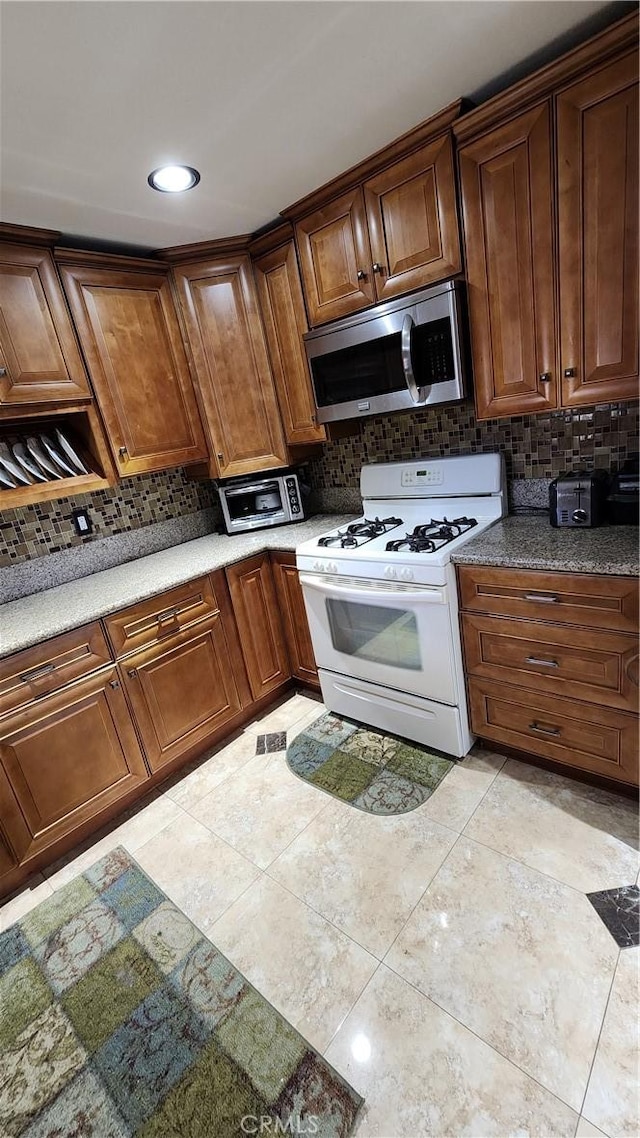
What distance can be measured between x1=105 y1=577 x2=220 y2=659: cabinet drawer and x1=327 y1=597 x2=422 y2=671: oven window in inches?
22.8

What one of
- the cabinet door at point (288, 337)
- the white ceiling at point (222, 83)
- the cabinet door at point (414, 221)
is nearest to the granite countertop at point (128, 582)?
the cabinet door at point (288, 337)

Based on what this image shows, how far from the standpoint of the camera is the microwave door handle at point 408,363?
1.81 meters

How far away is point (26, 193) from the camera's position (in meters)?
1.64

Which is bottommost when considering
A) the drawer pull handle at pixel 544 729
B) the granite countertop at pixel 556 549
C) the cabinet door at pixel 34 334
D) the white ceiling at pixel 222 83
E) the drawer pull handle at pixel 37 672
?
the drawer pull handle at pixel 544 729

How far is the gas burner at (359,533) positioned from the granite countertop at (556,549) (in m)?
0.47

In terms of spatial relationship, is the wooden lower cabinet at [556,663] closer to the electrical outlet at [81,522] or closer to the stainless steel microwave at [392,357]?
the stainless steel microwave at [392,357]

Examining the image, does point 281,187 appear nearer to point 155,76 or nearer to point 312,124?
point 312,124

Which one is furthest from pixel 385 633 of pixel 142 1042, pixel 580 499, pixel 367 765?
pixel 142 1042

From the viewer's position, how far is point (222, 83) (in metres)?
1.31

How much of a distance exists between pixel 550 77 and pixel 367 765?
2426 millimetres

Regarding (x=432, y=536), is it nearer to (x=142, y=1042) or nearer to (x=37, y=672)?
(x=37, y=672)

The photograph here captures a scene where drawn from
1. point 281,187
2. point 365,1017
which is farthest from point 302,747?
point 281,187

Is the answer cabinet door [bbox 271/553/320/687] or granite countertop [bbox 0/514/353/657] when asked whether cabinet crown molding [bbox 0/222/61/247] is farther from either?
cabinet door [bbox 271/553/320/687]

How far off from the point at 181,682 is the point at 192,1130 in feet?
4.51
